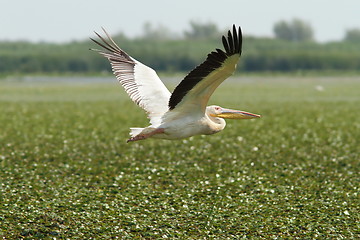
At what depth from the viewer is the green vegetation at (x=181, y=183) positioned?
6723 millimetres

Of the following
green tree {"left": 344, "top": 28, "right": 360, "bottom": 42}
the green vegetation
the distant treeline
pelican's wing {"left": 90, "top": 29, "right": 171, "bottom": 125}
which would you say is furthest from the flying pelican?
green tree {"left": 344, "top": 28, "right": 360, "bottom": 42}

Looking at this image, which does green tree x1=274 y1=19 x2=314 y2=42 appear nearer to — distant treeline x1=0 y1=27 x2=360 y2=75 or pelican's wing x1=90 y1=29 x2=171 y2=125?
distant treeline x1=0 y1=27 x2=360 y2=75

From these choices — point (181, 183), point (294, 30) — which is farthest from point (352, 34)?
point (181, 183)

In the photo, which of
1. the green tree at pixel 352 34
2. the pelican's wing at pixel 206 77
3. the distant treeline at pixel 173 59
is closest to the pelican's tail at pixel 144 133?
the pelican's wing at pixel 206 77

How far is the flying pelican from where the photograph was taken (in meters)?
5.91

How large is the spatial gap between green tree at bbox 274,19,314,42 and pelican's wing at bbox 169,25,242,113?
86.1m

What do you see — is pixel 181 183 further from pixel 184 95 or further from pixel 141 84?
pixel 184 95

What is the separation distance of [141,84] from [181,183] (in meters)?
1.82

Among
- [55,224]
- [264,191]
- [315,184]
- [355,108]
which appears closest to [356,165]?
[315,184]

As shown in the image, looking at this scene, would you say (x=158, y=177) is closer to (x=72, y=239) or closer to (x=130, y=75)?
(x=130, y=75)

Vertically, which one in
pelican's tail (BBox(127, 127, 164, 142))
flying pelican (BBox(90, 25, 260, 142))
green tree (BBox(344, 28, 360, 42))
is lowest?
pelican's tail (BBox(127, 127, 164, 142))

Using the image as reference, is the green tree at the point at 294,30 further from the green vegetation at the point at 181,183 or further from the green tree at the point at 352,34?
the green vegetation at the point at 181,183

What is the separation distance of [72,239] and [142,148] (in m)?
5.80

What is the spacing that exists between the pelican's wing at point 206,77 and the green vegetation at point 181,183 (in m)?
1.34
